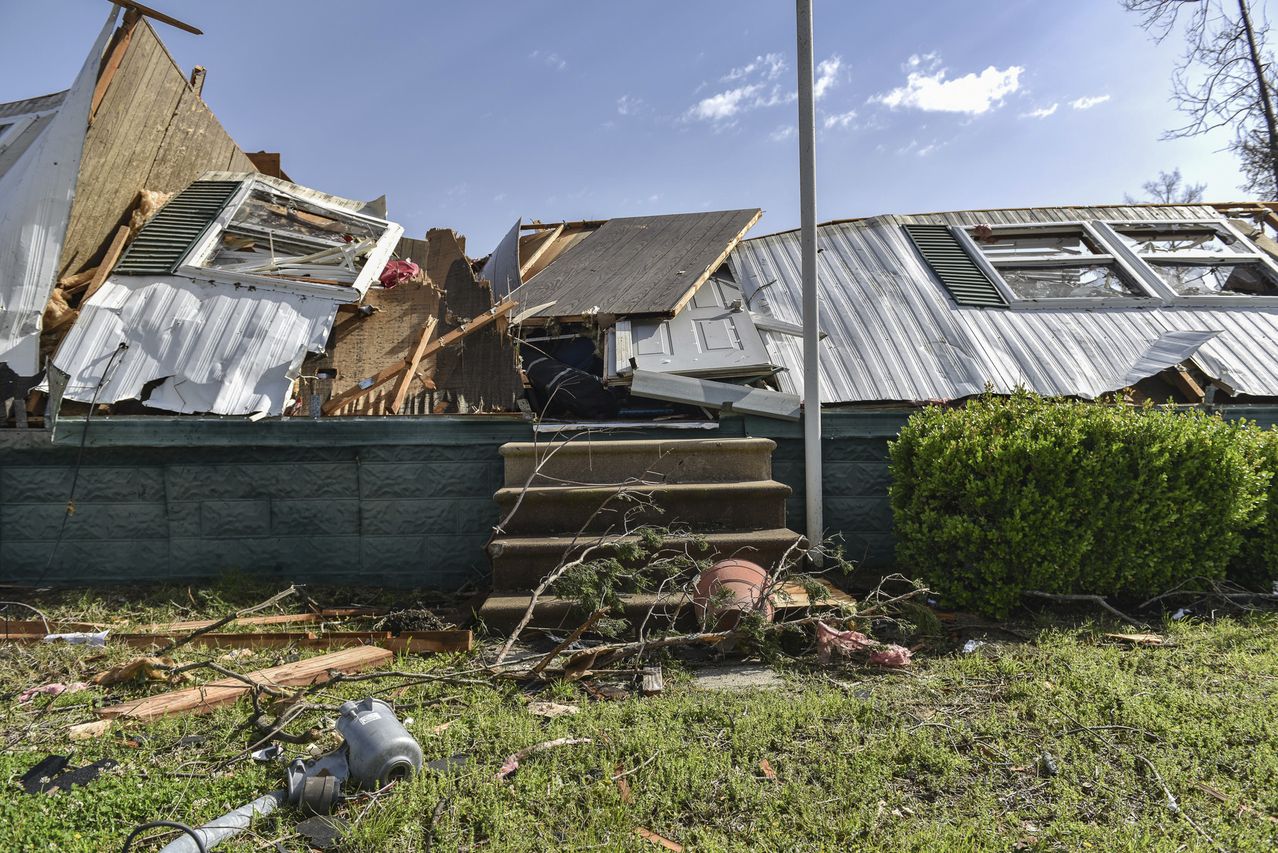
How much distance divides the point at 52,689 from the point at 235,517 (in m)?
2.29

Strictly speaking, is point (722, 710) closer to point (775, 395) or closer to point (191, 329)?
point (775, 395)

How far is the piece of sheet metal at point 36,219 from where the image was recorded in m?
6.50

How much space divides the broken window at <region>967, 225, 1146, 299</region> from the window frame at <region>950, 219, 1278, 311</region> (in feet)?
0.06

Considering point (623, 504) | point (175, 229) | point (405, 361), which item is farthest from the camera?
point (175, 229)

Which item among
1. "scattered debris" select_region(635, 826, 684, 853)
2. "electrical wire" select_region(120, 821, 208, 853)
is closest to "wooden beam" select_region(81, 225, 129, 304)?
"electrical wire" select_region(120, 821, 208, 853)

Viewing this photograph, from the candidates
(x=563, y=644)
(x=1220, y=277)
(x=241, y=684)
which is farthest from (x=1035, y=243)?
(x=241, y=684)

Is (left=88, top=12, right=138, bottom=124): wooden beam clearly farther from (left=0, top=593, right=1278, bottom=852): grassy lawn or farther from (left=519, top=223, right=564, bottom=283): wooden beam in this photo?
(left=0, top=593, right=1278, bottom=852): grassy lawn

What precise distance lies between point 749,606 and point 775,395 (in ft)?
8.25

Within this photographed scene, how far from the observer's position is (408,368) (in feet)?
23.1

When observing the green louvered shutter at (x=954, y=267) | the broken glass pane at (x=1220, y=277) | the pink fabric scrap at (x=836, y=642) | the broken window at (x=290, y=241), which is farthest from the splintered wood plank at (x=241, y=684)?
the broken glass pane at (x=1220, y=277)

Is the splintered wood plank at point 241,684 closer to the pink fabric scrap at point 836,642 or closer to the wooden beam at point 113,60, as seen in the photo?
the pink fabric scrap at point 836,642

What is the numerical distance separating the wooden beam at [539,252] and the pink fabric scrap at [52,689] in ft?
19.5

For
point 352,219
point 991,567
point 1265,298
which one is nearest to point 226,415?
point 352,219

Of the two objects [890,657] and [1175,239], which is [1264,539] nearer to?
[890,657]
